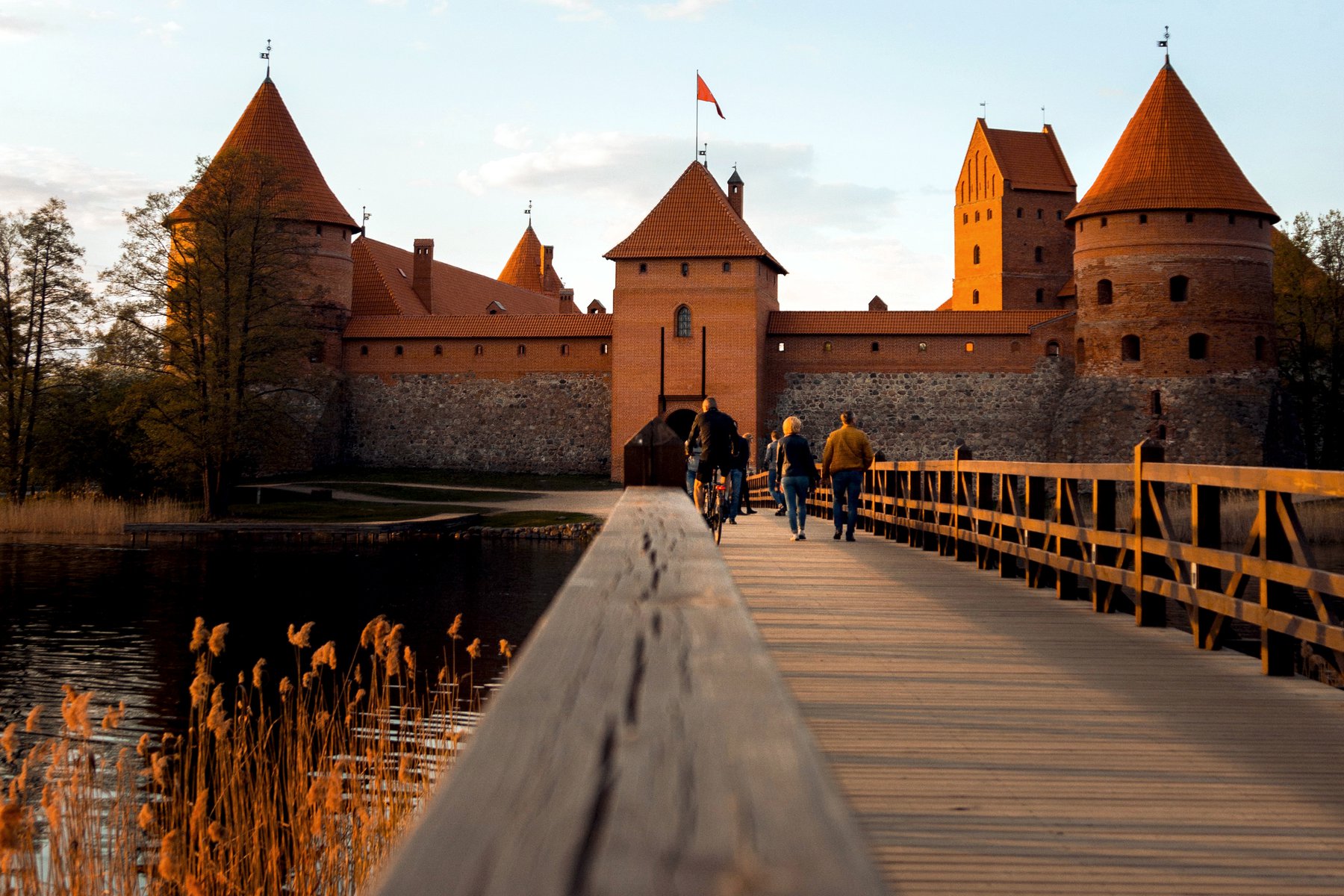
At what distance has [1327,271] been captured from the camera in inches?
1284

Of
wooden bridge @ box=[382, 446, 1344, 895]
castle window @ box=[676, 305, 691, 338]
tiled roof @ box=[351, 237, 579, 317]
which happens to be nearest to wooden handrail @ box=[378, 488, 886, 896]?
wooden bridge @ box=[382, 446, 1344, 895]

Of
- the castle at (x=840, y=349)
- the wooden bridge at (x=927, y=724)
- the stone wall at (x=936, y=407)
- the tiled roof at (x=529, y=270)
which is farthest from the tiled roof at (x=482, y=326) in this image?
the wooden bridge at (x=927, y=724)

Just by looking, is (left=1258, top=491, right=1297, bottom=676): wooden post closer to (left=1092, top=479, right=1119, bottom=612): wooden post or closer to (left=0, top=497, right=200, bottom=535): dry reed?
(left=1092, top=479, right=1119, bottom=612): wooden post

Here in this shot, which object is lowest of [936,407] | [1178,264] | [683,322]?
[936,407]

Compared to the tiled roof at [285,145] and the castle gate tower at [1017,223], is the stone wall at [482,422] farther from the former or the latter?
the castle gate tower at [1017,223]

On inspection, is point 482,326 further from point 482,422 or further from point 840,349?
point 840,349

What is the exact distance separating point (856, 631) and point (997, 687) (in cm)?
119

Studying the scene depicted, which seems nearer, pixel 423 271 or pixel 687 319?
pixel 687 319

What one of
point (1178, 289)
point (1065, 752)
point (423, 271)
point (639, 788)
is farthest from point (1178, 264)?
point (639, 788)

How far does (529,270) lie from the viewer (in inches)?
A: 2133

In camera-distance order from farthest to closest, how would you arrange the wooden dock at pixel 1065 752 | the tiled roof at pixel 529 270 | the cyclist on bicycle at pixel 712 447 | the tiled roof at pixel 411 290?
the tiled roof at pixel 529 270 < the tiled roof at pixel 411 290 < the cyclist on bicycle at pixel 712 447 < the wooden dock at pixel 1065 752

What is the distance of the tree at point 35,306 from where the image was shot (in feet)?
82.6

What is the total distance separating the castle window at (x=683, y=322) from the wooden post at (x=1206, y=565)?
2609cm

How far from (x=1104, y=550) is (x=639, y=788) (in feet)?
18.3
